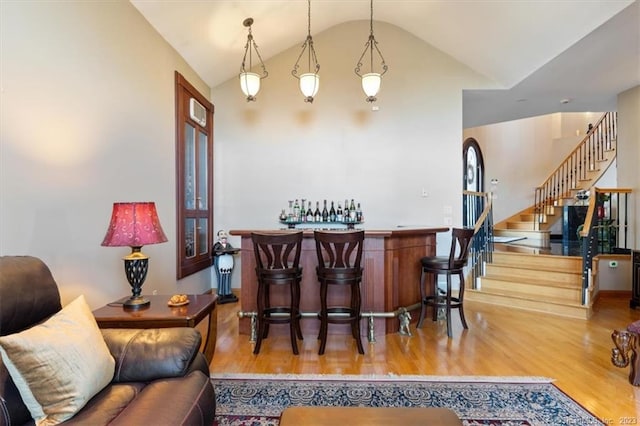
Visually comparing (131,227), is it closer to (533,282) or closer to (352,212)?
(352,212)

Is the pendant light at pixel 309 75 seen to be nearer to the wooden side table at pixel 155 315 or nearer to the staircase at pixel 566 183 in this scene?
the wooden side table at pixel 155 315

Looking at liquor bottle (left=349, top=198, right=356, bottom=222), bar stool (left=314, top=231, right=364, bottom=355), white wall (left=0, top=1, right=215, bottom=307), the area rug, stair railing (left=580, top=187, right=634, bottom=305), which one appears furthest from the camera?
liquor bottle (left=349, top=198, right=356, bottom=222)

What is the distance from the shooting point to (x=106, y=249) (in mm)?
2828

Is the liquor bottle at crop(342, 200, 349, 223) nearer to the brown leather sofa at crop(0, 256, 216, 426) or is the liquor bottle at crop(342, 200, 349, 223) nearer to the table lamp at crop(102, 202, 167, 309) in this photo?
the table lamp at crop(102, 202, 167, 309)

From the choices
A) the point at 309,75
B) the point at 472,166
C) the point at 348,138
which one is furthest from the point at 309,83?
the point at 472,166

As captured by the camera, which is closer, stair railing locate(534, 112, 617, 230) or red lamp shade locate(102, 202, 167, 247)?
red lamp shade locate(102, 202, 167, 247)

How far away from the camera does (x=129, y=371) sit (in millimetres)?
1650

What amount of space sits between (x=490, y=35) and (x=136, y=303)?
4.91 m

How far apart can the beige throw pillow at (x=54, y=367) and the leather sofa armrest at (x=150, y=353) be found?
0.13 meters

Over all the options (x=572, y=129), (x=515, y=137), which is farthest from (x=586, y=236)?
(x=572, y=129)

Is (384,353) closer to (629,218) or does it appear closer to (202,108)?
(202,108)

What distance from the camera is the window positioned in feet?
13.9

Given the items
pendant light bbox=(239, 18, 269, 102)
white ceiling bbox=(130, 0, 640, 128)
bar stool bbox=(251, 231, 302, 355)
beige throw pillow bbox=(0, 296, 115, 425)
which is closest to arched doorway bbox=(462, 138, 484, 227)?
white ceiling bbox=(130, 0, 640, 128)

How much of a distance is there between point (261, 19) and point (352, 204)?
280 centimetres
